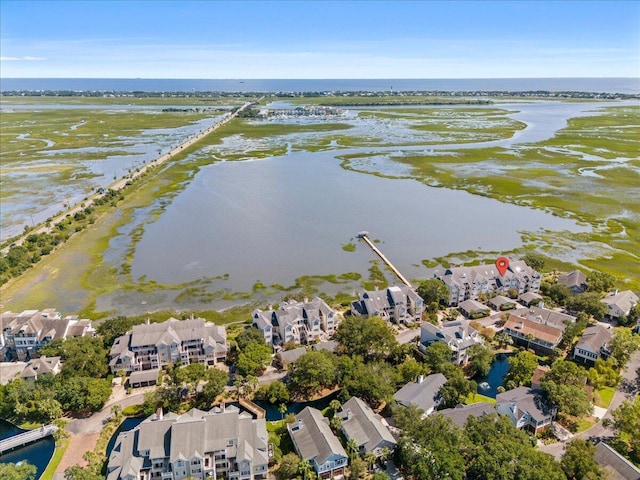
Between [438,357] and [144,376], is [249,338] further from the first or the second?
[438,357]

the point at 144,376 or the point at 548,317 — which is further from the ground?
the point at 548,317

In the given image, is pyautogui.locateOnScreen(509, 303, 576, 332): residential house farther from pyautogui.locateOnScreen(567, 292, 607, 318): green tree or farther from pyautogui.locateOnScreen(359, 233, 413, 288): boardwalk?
pyautogui.locateOnScreen(359, 233, 413, 288): boardwalk

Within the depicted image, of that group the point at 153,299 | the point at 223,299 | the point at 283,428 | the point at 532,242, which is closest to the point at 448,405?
the point at 283,428

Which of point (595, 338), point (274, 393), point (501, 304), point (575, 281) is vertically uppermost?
point (575, 281)

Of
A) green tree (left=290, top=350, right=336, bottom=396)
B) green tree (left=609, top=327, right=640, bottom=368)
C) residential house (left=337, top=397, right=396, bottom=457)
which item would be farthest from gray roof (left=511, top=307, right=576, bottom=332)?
green tree (left=290, top=350, right=336, bottom=396)

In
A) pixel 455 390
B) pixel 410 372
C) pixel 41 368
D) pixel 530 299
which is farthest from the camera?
pixel 530 299

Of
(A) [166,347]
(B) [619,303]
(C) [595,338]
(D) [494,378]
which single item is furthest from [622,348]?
(A) [166,347]

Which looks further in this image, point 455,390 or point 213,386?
point 213,386
